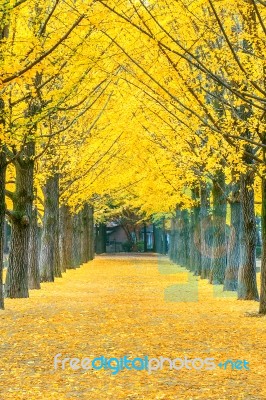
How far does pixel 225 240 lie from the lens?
24.9 metres

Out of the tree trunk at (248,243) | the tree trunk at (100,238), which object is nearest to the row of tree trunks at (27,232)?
the tree trunk at (248,243)

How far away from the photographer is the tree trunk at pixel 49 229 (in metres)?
26.5

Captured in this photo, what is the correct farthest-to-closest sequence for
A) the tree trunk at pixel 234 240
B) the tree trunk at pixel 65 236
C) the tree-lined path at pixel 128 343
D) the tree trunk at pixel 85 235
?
the tree trunk at pixel 85 235 < the tree trunk at pixel 65 236 < the tree trunk at pixel 234 240 < the tree-lined path at pixel 128 343

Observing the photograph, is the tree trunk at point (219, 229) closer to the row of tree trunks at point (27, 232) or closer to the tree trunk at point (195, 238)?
the row of tree trunks at point (27, 232)

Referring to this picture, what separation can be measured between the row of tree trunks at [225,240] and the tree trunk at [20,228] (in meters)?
5.74

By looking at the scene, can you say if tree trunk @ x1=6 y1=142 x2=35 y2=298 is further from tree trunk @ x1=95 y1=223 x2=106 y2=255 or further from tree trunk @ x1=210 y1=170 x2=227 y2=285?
tree trunk @ x1=95 y1=223 x2=106 y2=255

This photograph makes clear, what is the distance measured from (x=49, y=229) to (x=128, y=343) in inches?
666

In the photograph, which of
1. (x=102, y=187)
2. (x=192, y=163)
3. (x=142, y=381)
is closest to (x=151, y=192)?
(x=102, y=187)

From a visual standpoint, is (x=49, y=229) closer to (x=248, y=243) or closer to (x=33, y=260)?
(x=33, y=260)

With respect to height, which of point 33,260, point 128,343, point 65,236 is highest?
point 65,236

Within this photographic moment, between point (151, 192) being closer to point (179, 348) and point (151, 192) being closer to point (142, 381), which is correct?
point (179, 348)

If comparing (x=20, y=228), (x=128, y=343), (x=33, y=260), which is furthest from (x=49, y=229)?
(x=128, y=343)

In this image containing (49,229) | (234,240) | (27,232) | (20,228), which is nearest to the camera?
(20,228)

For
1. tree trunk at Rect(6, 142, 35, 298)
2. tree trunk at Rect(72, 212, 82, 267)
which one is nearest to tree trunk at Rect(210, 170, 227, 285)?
tree trunk at Rect(6, 142, 35, 298)
